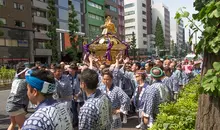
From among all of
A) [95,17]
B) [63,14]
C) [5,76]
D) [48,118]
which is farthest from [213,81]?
[95,17]

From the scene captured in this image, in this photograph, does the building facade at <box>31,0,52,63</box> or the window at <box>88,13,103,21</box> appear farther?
the window at <box>88,13,103,21</box>

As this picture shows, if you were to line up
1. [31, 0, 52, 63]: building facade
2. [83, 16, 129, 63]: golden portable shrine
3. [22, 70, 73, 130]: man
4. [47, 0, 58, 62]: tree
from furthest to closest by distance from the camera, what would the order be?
[31, 0, 52, 63]: building facade, [47, 0, 58, 62]: tree, [83, 16, 129, 63]: golden portable shrine, [22, 70, 73, 130]: man

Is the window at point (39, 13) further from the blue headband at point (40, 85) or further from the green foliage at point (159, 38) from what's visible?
the green foliage at point (159, 38)

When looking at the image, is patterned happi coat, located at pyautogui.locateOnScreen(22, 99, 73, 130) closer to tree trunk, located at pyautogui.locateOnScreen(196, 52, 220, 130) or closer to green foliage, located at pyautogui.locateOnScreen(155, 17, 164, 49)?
tree trunk, located at pyautogui.locateOnScreen(196, 52, 220, 130)

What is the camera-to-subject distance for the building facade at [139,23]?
9606 centimetres

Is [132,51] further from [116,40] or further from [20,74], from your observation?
[20,74]

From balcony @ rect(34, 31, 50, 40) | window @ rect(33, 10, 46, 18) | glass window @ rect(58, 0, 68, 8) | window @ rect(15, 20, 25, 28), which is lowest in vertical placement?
balcony @ rect(34, 31, 50, 40)

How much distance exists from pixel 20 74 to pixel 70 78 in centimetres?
190

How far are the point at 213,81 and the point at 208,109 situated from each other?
476mm

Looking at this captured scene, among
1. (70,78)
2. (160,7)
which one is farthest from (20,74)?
(160,7)

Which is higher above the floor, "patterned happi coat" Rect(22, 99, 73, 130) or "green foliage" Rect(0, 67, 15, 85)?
"patterned happi coat" Rect(22, 99, 73, 130)

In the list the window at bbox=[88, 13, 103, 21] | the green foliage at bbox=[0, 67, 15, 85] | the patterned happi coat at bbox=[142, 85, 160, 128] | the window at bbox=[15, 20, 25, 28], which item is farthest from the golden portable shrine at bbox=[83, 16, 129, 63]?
the window at bbox=[88, 13, 103, 21]

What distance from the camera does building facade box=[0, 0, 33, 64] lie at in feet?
122

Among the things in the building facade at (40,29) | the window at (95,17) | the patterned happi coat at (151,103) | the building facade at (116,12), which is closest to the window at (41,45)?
the building facade at (40,29)
